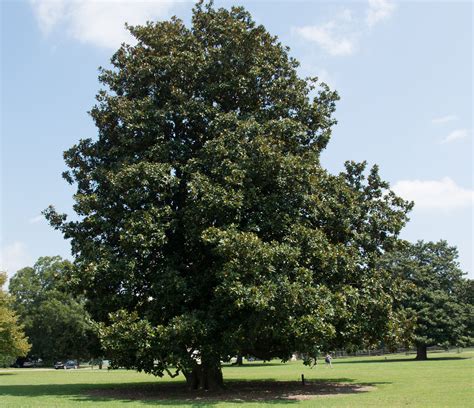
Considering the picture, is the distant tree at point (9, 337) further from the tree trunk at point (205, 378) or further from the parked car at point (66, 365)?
the parked car at point (66, 365)

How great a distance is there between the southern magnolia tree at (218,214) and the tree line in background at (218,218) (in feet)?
0.24

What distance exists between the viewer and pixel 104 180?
2350 cm

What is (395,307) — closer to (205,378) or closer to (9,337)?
(205,378)

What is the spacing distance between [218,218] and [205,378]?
27.0 feet

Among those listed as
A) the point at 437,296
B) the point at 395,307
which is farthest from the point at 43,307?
the point at 395,307

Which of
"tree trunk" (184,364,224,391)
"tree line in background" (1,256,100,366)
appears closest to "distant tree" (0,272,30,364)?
"tree line in background" (1,256,100,366)

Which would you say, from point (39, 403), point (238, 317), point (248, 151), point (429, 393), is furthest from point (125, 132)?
point (429, 393)

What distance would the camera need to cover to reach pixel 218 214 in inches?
789

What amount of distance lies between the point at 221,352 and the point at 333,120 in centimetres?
1325

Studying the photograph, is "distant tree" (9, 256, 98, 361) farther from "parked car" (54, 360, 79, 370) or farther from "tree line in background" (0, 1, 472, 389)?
"tree line in background" (0, 1, 472, 389)

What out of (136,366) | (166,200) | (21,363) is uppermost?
(166,200)

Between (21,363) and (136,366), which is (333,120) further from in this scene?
(21,363)

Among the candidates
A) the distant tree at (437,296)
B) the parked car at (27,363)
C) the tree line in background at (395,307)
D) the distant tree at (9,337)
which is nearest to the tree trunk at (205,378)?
the tree line in background at (395,307)

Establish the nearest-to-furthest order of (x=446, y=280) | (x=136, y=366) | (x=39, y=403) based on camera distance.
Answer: (x=39, y=403)
(x=136, y=366)
(x=446, y=280)
